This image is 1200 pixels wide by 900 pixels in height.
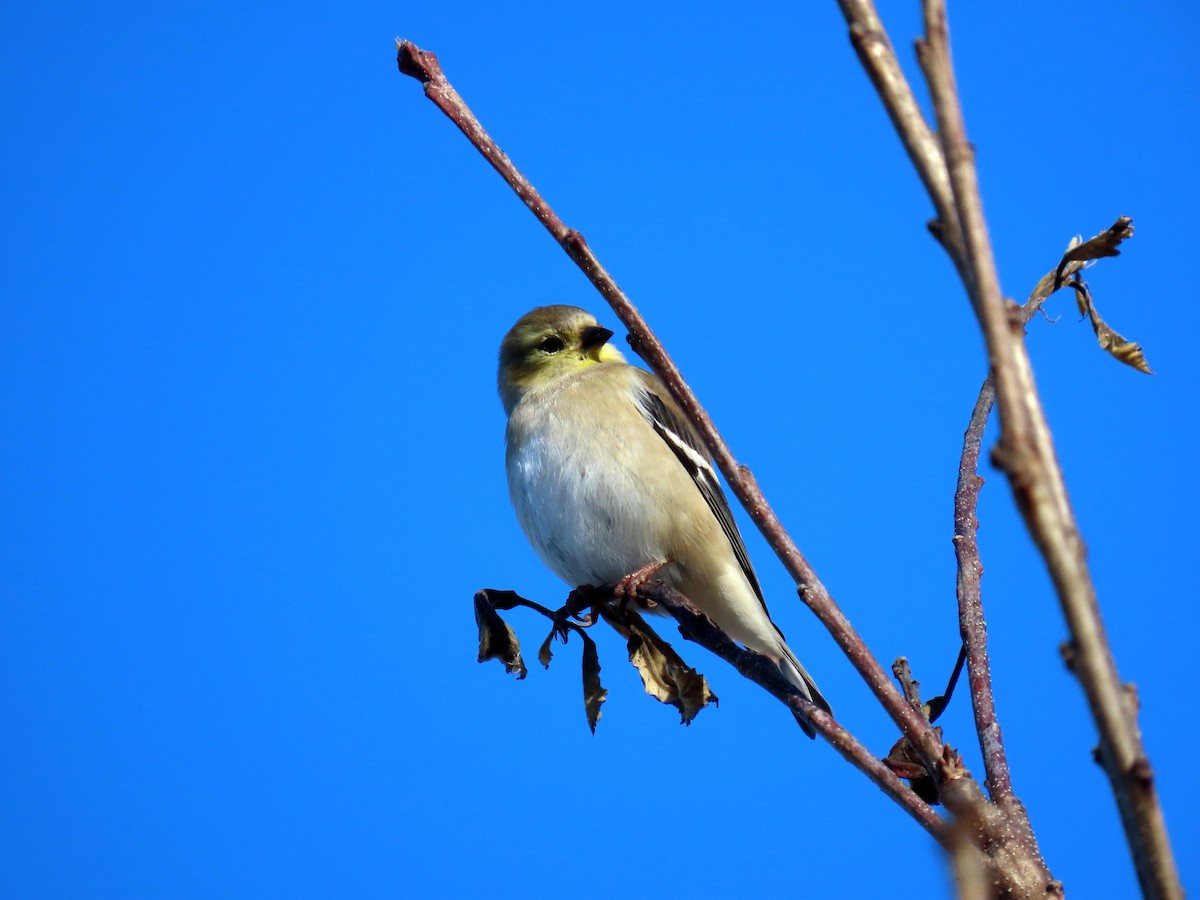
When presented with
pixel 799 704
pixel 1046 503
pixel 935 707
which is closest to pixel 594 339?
pixel 935 707

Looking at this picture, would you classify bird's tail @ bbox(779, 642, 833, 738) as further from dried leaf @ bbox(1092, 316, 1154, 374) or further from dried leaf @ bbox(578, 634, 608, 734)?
dried leaf @ bbox(1092, 316, 1154, 374)

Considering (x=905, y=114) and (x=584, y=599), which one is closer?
(x=905, y=114)

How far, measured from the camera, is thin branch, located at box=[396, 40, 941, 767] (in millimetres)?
1580

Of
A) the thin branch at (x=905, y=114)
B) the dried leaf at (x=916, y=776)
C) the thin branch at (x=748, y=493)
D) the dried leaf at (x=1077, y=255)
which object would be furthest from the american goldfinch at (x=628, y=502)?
the thin branch at (x=905, y=114)

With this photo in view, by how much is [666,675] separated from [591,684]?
0.18 meters

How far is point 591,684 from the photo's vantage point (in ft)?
8.39

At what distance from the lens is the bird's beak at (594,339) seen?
5.27 metres

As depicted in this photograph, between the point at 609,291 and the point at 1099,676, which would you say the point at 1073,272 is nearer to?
the point at 609,291

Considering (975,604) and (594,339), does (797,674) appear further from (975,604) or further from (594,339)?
(975,604)

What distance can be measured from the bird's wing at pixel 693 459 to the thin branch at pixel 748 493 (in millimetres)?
2856

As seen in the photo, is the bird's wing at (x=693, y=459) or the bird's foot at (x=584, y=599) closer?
the bird's foot at (x=584, y=599)

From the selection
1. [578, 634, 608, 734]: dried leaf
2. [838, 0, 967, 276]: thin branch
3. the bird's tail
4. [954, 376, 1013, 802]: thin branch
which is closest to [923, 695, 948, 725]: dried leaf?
[954, 376, 1013, 802]: thin branch

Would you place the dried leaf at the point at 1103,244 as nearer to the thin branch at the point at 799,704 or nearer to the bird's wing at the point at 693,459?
the thin branch at the point at 799,704

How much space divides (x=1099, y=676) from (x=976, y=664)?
124 cm
